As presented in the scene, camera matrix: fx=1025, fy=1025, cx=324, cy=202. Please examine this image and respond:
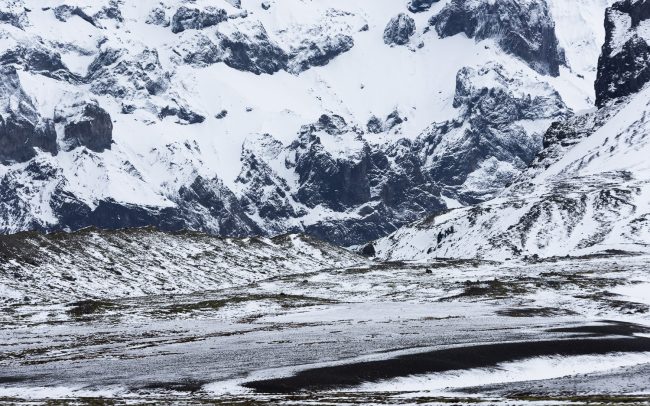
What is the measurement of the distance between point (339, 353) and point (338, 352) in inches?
37.1

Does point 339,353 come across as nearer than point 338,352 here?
Yes

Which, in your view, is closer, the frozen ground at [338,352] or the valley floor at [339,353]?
the valley floor at [339,353]

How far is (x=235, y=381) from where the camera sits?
256ft

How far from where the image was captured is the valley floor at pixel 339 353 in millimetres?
72000

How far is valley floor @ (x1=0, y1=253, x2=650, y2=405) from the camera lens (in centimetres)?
7200

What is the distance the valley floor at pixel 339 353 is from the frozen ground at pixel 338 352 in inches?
7.0

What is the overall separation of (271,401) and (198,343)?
43.7m

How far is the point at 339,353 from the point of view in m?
93.8

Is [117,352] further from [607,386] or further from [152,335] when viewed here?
[607,386]

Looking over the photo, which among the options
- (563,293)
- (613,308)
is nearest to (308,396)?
(613,308)

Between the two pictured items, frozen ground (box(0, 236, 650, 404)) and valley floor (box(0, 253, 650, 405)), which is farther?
frozen ground (box(0, 236, 650, 404))

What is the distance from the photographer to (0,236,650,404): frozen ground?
238ft

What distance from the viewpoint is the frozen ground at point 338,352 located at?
72500 millimetres

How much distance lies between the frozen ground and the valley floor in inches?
7.0
